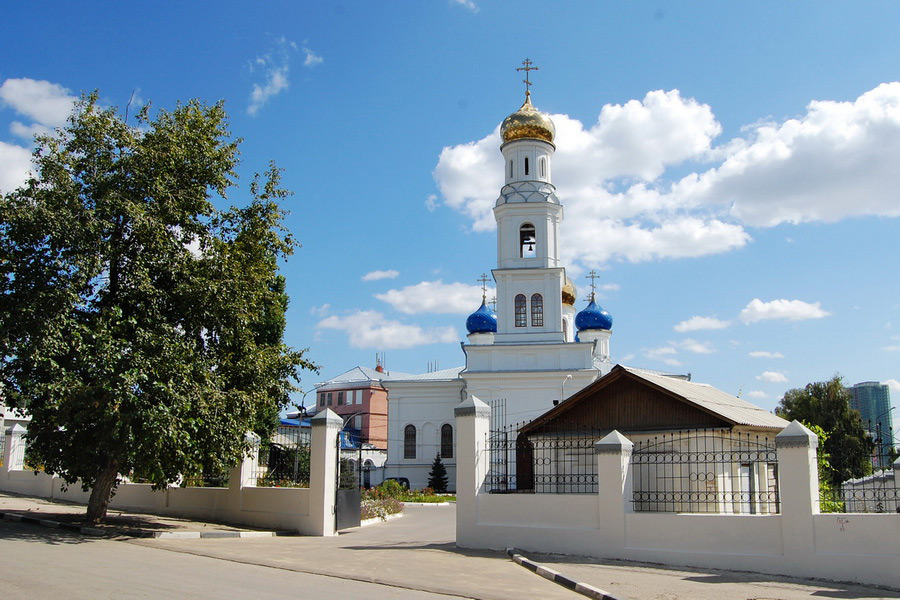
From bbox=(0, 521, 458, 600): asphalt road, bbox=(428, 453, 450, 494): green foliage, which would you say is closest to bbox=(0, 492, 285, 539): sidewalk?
bbox=(0, 521, 458, 600): asphalt road

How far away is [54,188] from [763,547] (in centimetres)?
1292

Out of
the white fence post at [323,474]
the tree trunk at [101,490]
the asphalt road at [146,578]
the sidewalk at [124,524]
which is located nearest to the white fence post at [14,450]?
the sidewalk at [124,524]

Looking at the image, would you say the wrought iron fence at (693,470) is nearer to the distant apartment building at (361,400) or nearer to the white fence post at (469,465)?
the white fence post at (469,465)

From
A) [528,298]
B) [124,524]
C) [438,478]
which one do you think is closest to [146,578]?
[124,524]

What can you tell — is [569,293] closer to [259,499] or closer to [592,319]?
[592,319]

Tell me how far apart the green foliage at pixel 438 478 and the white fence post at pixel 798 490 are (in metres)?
29.0

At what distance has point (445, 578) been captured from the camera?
10133 millimetres

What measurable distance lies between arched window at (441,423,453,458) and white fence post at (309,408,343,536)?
2768cm

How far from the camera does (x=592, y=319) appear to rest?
43.3 m

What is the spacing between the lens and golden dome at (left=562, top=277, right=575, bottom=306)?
4741cm

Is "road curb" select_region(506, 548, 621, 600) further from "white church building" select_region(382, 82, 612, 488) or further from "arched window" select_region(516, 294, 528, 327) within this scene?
"arched window" select_region(516, 294, 528, 327)

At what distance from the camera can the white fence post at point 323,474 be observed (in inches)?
589

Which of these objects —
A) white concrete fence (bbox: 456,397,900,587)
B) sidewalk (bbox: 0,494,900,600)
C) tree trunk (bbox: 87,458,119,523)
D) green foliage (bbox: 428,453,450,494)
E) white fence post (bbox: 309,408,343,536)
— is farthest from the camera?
green foliage (bbox: 428,453,450,494)

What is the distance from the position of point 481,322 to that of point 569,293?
788cm
